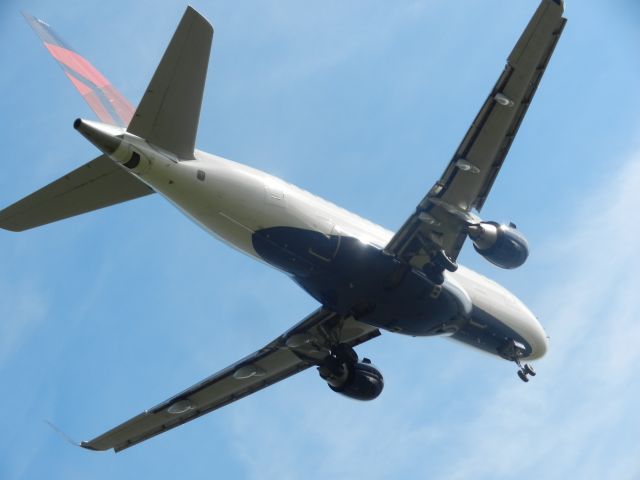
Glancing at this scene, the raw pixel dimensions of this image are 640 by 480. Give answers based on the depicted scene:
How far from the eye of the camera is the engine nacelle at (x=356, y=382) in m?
25.6

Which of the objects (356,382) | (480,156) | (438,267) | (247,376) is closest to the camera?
(480,156)

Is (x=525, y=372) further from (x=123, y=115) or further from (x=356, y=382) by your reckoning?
(x=123, y=115)

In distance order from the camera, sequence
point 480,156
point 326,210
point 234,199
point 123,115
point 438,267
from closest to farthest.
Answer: point 234,199
point 480,156
point 123,115
point 326,210
point 438,267

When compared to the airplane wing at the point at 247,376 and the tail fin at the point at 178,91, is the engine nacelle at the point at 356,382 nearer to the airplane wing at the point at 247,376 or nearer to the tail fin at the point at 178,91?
the airplane wing at the point at 247,376

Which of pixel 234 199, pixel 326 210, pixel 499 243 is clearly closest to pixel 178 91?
pixel 234 199

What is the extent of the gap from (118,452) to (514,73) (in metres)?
17.0

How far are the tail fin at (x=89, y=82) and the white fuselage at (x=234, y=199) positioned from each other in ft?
6.97

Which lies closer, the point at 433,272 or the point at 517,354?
Result: the point at 433,272

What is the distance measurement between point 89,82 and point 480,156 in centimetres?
1011

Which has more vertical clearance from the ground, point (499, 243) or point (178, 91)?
point (499, 243)

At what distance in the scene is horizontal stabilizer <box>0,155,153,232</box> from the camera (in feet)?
65.8

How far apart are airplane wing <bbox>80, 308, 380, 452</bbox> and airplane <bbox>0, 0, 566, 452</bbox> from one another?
71mm

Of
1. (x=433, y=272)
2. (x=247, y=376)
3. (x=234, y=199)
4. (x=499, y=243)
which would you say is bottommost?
(x=247, y=376)

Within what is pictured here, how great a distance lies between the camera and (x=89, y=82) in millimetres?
22031
